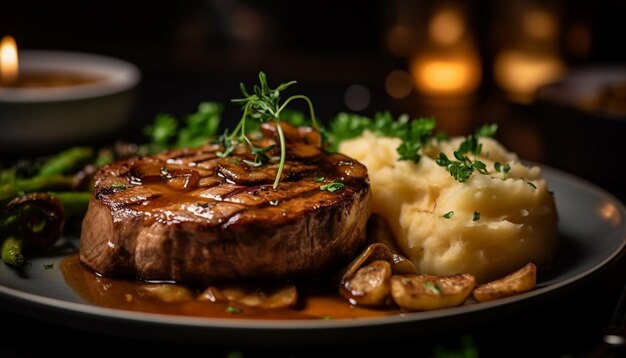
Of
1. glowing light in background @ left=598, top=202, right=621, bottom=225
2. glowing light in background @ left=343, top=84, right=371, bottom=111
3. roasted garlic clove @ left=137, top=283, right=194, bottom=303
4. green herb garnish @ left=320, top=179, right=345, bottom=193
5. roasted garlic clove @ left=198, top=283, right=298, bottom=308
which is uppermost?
green herb garnish @ left=320, top=179, right=345, bottom=193

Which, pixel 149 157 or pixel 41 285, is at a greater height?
pixel 149 157

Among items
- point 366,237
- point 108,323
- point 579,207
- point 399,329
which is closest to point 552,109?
point 579,207

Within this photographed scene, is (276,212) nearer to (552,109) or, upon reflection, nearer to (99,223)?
(99,223)

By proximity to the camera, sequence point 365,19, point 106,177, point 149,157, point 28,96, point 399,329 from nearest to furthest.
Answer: point 399,329
point 106,177
point 149,157
point 28,96
point 365,19

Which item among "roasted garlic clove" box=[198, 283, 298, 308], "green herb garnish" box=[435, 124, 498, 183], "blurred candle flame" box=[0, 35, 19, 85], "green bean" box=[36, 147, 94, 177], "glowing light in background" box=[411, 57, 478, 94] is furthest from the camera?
"glowing light in background" box=[411, 57, 478, 94]

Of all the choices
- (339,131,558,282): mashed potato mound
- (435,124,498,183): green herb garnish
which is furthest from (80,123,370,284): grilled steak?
(435,124,498,183): green herb garnish

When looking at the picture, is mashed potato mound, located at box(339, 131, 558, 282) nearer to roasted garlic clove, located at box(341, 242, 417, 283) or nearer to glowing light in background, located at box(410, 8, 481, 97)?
roasted garlic clove, located at box(341, 242, 417, 283)
